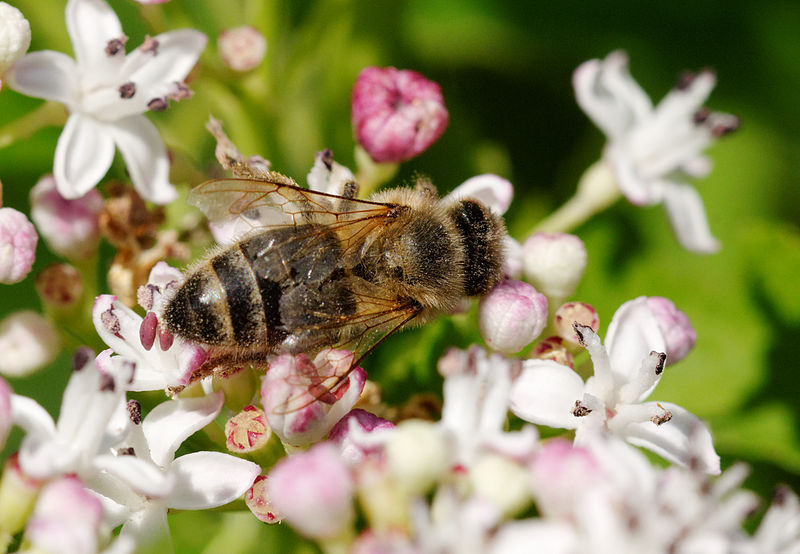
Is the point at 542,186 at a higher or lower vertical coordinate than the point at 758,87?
lower

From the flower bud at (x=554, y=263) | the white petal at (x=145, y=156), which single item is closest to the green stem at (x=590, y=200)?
the flower bud at (x=554, y=263)

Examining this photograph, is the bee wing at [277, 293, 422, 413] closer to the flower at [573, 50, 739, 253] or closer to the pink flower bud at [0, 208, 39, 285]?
the pink flower bud at [0, 208, 39, 285]

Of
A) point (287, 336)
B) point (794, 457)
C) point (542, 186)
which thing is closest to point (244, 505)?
point (287, 336)

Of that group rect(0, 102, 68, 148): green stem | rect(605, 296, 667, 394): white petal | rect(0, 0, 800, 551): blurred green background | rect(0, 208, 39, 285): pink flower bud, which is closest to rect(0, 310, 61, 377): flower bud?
rect(0, 208, 39, 285): pink flower bud

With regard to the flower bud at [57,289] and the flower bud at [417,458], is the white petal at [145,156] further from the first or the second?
the flower bud at [417,458]

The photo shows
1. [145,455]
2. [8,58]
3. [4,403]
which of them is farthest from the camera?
[8,58]

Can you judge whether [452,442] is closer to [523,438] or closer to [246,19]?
[523,438]

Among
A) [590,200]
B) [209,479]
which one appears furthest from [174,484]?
[590,200]
